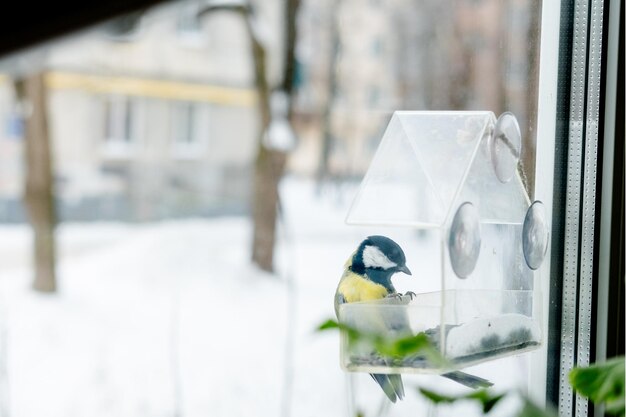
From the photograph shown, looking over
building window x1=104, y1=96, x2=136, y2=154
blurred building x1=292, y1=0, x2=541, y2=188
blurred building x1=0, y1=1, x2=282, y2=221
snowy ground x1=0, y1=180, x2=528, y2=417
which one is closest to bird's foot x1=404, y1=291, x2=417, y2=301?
blurred building x1=292, y1=0, x2=541, y2=188

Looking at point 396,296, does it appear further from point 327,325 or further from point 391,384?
point 327,325

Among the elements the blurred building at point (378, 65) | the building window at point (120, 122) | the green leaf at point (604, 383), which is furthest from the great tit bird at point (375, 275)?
the building window at point (120, 122)

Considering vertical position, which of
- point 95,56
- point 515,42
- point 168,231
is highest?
point 95,56

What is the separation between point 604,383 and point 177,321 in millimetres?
2298

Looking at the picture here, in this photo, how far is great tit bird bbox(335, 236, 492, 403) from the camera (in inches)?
29.0

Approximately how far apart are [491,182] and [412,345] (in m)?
0.36

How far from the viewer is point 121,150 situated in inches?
111

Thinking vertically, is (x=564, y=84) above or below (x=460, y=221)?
above

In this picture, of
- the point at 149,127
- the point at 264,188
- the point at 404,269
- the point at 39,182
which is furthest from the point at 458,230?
the point at 39,182

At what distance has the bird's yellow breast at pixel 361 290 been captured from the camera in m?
0.73

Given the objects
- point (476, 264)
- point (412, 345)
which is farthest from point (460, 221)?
point (412, 345)

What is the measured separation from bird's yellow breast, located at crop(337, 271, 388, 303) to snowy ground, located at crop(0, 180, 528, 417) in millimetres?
1443

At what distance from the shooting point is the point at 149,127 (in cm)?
279

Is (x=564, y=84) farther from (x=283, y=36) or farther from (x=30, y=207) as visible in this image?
(x=30, y=207)
